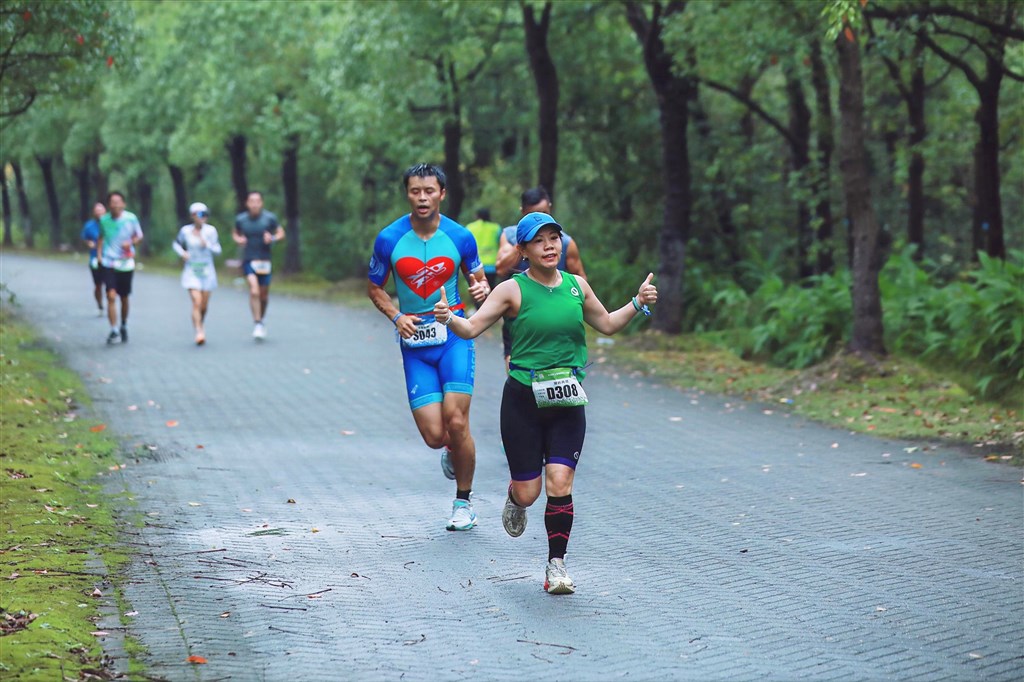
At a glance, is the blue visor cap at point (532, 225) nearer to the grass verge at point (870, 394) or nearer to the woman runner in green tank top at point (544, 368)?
the woman runner in green tank top at point (544, 368)

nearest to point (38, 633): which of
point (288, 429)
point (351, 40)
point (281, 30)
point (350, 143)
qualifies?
point (288, 429)

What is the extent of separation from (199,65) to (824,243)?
2183cm

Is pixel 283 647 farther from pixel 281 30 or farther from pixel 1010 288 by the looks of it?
pixel 281 30

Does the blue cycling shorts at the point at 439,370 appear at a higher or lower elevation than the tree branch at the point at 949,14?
A: lower

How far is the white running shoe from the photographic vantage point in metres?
8.48

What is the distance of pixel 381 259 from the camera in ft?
28.3

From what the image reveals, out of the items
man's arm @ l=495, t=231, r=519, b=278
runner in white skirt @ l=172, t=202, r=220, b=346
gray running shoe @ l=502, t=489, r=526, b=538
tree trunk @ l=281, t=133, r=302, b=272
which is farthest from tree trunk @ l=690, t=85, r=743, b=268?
gray running shoe @ l=502, t=489, r=526, b=538

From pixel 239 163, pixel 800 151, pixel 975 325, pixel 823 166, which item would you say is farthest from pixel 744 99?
pixel 239 163

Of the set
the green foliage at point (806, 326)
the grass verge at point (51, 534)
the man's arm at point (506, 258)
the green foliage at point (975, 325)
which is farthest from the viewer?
the green foliage at point (806, 326)

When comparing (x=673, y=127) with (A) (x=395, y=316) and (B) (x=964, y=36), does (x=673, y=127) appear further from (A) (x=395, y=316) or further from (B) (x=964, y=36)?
(A) (x=395, y=316)

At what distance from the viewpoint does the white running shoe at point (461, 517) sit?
27.8 feet

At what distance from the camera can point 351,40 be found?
2916cm

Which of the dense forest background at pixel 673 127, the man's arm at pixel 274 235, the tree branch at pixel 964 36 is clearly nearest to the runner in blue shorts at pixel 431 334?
the dense forest background at pixel 673 127

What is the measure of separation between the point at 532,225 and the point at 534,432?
3.58ft
